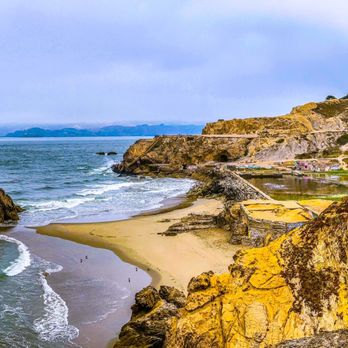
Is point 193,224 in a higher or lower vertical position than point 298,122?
lower

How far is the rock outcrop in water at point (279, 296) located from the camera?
9.18 meters

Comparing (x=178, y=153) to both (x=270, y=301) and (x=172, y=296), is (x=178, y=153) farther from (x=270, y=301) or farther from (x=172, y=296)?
(x=270, y=301)

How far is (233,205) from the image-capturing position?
33.4 metres

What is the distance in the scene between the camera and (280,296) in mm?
9984

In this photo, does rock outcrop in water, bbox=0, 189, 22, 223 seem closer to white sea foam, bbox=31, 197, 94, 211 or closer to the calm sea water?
the calm sea water

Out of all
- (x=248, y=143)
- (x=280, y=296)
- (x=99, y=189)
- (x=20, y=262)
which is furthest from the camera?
(x=248, y=143)

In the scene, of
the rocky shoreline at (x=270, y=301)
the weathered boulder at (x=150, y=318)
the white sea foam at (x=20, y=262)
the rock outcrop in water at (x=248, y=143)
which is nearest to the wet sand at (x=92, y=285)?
the white sea foam at (x=20, y=262)

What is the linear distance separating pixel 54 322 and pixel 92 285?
461cm

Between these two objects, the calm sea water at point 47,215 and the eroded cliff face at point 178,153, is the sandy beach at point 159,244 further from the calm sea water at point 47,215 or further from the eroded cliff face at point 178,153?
the eroded cliff face at point 178,153

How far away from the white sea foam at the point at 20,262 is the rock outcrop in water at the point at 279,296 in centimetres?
1592

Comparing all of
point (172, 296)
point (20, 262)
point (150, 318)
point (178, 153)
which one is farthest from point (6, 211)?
point (178, 153)

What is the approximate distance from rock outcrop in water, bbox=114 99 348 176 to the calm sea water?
7183 millimetres

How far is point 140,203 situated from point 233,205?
58.6ft

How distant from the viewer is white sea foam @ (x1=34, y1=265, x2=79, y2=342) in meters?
17.5
